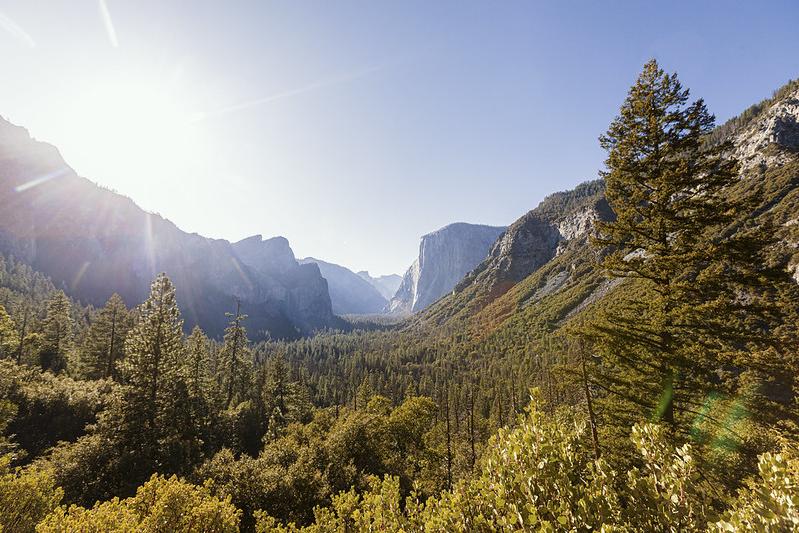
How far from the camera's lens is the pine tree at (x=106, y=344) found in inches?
1601

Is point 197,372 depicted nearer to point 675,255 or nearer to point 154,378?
point 154,378

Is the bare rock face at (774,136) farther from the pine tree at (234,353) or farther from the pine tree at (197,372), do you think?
the pine tree at (197,372)

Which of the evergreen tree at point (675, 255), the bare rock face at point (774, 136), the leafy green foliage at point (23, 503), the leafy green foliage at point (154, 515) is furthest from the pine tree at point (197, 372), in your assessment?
the bare rock face at point (774, 136)

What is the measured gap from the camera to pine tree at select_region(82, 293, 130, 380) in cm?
4066

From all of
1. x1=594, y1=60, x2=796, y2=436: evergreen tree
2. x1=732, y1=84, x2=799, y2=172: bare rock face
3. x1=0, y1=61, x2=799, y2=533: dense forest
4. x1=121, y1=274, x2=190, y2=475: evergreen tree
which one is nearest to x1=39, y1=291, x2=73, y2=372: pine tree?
x1=0, y1=61, x2=799, y2=533: dense forest

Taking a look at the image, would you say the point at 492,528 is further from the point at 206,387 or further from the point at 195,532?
the point at 206,387

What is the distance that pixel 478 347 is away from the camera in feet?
567

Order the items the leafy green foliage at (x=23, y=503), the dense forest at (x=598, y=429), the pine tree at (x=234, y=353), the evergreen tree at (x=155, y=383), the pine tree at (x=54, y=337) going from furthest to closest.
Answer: the pine tree at (x=54, y=337) < the pine tree at (x=234, y=353) < the evergreen tree at (x=155, y=383) < the leafy green foliage at (x=23, y=503) < the dense forest at (x=598, y=429)

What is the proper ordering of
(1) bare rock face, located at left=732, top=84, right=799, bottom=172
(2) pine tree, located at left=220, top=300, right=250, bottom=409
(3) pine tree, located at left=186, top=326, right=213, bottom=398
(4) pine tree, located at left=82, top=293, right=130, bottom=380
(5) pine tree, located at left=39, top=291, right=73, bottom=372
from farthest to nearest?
1. (1) bare rock face, located at left=732, top=84, right=799, bottom=172
2. (5) pine tree, located at left=39, top=291, right=73, bottom=372
3. (4) pine tree, located at left=82, top=293, right=130, bottom=380
4. (2) pine tree, located at left=220, top=300, right=250, bottom=409
5. (3) pine tree, located at left=186, top=326, right=213, bottom=398

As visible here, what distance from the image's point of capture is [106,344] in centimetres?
4166

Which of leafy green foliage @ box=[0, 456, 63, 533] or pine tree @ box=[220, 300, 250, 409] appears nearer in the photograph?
leafy green foliage @ box=[0, 456, 63, 533]

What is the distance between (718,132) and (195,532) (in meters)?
271

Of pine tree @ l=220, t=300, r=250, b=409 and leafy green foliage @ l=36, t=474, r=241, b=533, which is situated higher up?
leafy green foliage @ l=36, t=474, r=241, b=533

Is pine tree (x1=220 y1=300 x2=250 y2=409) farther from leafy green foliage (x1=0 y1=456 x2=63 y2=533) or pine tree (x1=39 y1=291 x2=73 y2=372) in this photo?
leafy green foliage (x1=0 y1=456 x2=63 y2=533)
